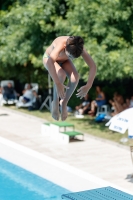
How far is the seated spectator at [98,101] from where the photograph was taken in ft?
61.4

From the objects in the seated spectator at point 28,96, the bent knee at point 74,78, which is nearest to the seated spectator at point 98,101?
the seated spectator at point 28,96

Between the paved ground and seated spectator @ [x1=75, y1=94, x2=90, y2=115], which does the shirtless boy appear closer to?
the paved ground

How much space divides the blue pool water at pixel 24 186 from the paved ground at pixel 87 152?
3.78ft

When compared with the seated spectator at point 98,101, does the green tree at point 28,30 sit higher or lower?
higher

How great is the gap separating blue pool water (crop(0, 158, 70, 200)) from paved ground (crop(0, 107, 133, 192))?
1152mm

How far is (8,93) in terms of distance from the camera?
22.4m

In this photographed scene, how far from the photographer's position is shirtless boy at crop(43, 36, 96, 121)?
643cm

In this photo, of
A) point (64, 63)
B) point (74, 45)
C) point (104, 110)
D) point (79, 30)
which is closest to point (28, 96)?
point (104, 110)

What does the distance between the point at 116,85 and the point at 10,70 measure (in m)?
5.28

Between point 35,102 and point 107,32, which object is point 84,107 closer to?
point 35,102

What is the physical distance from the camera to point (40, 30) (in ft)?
59.2

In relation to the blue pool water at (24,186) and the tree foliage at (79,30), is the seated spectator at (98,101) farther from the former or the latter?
the blue pool water at (24,186)

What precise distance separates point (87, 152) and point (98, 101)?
557 cm

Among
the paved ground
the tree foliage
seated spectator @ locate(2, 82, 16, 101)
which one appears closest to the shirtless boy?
the paved ground
